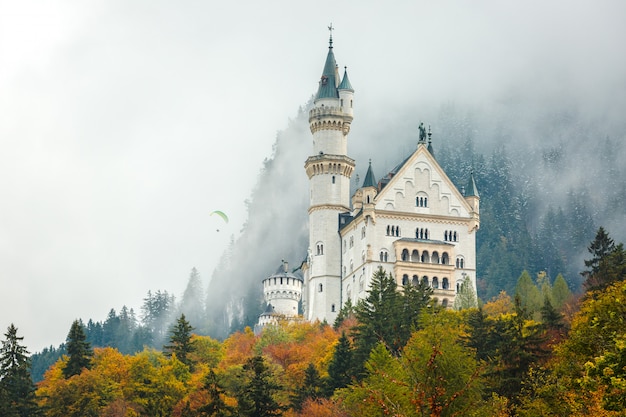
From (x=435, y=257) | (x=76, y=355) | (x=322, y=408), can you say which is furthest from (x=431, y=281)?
(x=322, y=408)

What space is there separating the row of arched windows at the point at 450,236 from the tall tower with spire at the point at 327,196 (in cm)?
1056

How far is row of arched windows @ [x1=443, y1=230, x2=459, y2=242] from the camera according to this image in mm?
116250

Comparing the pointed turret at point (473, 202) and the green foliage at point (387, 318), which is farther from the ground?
the pointed turret at point (473, 202)

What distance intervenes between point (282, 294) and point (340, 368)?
194ft

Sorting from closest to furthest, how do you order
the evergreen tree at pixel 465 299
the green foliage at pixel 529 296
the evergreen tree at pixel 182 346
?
1. the evergreen tree at pixel 182 346
2. the green foliage at pixel 529 296
3. the evergreen tree at pixel 465 299

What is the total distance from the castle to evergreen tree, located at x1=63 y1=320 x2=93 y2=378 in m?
30.2

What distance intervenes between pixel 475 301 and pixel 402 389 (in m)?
54.8

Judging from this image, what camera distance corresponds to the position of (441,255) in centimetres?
11425

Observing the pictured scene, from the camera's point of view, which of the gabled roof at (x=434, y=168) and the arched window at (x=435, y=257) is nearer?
the arched window at (x=435, y=257)

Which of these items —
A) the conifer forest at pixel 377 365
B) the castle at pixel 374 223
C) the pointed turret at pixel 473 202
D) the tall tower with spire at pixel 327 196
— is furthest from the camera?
the tall tower with spire at pixel 327 196

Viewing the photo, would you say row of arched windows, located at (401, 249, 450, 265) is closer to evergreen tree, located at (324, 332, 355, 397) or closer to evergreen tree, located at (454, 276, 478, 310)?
evergreen tree, located at (454, 276, 478, 310)

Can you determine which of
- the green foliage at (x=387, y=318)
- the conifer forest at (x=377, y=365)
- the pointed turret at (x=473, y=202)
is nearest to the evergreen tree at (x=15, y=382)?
the conifer forest at (x=377, y=365)

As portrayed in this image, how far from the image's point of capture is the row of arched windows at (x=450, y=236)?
4577 inches

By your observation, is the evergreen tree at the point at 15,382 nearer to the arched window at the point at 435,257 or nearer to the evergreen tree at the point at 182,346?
the evergreen tree at the point at 182,346
